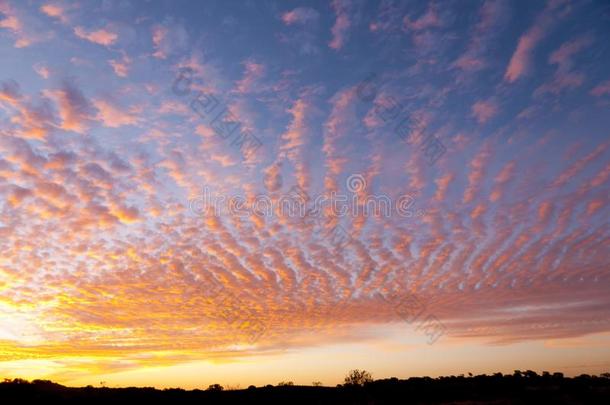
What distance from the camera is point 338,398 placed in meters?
54.4

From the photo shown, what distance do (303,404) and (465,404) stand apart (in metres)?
17.9

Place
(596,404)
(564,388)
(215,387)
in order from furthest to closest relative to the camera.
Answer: (215,387) < (564,388) < (596,404)

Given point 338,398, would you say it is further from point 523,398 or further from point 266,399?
point 523,398

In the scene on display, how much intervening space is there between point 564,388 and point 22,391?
62.0 m

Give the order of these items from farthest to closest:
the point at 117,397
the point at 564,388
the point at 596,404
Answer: the point at 564,388, the point at 117,397, the point at 596,404

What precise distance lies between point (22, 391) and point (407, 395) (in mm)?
44054

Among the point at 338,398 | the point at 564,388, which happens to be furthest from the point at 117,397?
the point at 564,388

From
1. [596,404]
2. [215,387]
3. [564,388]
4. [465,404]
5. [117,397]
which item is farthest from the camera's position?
[215,387]

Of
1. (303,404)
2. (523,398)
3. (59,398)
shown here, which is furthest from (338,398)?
(59,398)

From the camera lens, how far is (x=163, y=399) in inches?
1954

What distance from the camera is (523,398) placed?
150ft

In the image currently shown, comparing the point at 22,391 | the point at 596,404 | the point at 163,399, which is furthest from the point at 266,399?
the point at 596,404

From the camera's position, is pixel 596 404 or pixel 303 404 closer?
pixel 596 404

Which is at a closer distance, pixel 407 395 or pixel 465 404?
pixel 465 404
